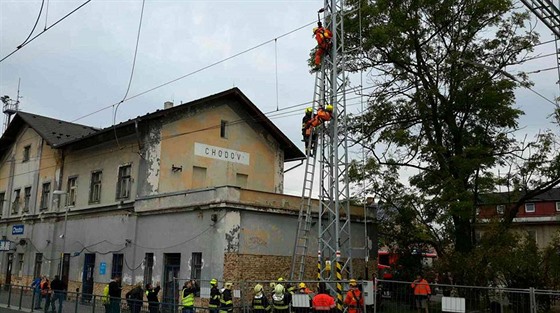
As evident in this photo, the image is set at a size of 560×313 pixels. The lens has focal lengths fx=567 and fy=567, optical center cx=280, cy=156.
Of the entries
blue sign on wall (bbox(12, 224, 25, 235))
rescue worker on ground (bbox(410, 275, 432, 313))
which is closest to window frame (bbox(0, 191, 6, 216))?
blue sign on wall (bbox(12, 224, 25, 235))

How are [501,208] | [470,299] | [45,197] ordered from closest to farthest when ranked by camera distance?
1. [470,299]
2. [501,208]
3. [45,197]

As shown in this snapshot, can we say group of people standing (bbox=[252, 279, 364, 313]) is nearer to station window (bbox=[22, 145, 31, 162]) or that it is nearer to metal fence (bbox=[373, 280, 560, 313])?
metal fence (bbox=[373, 280, 560, 313])

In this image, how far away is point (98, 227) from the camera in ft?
95.3

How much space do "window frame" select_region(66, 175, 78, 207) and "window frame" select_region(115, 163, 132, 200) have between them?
16.1 ft

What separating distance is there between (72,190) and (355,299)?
22215 millimetres

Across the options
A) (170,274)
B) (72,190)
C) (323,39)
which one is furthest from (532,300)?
(72,190)

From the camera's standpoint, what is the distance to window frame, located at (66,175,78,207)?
1271 inches

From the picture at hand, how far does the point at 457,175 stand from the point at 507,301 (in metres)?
8.76

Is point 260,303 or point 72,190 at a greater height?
point 72,190

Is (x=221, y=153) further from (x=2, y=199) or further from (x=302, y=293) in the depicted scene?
(x=2, y=199)

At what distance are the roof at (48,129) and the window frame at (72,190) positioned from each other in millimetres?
2288

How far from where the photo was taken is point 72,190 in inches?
1292

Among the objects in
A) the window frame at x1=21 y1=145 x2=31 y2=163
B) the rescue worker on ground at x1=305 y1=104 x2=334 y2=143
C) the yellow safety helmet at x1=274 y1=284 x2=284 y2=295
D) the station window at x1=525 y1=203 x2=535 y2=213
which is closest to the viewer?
the yellow safety helmet at x1=274 y1=284 x2=284 y2=295

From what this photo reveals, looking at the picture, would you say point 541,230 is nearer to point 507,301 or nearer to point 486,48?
point 486,48
